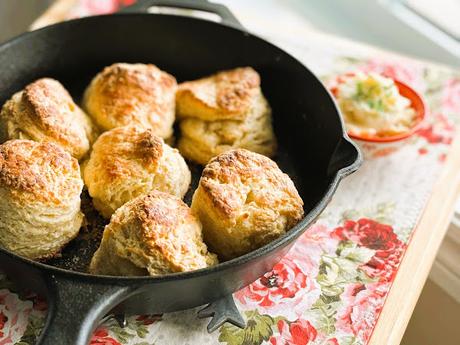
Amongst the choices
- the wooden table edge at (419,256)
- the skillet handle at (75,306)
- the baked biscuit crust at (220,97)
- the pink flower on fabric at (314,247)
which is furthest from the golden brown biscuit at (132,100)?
the wooden table edge at (419,256)

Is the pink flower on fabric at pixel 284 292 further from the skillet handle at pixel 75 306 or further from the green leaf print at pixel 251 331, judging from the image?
the skillet handle at pixel 75 306

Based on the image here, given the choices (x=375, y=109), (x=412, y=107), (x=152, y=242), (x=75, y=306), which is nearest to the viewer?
(x=75, y=306)

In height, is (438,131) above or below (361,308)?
above

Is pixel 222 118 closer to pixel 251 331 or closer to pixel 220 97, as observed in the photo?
pixel 220 97

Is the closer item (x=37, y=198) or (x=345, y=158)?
(x=37, y=198)

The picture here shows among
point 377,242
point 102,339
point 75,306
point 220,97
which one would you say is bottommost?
point 102,339

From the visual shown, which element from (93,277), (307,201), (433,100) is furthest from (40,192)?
(433,100)

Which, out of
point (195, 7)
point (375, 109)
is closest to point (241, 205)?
point (375, 109)
